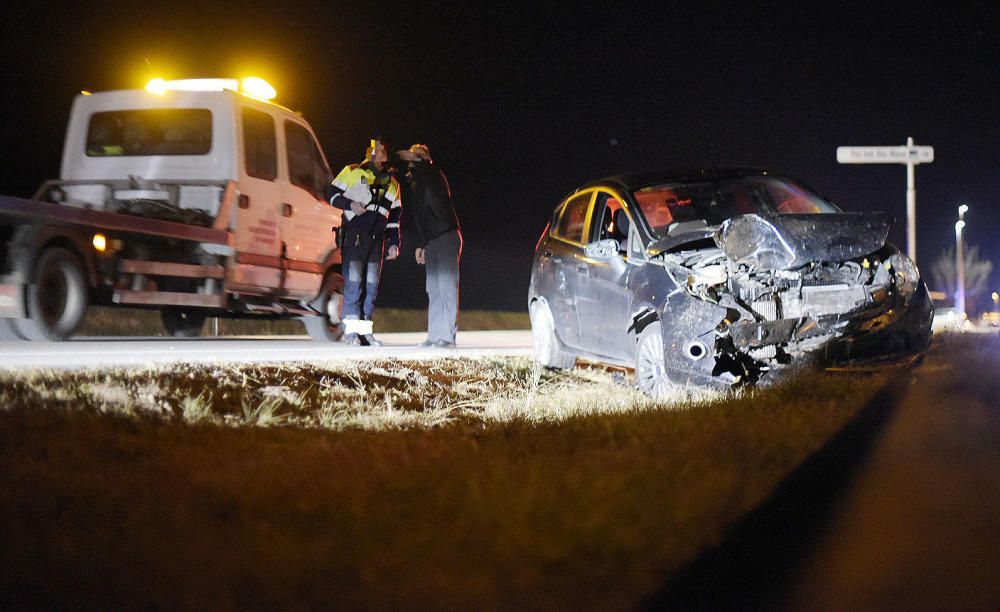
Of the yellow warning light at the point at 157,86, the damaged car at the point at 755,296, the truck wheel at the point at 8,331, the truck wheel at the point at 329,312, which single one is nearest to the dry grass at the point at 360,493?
the damaged car at the point at 755,296

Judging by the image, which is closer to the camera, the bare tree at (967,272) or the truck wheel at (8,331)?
the truck wheel at (8,331)

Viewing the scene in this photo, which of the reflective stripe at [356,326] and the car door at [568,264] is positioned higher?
the car door at [568,264]

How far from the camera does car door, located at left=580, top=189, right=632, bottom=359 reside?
9.30 metres

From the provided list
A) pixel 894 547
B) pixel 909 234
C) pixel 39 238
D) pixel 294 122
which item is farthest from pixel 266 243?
pixel 909 234

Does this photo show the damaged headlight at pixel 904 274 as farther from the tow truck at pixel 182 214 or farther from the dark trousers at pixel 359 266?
the tow truck at pixel 182 214

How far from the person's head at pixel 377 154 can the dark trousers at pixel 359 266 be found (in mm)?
672

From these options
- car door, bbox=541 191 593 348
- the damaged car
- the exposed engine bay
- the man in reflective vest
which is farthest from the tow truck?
the exposed engine bay

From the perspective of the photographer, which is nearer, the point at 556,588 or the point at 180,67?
the point at 556,588

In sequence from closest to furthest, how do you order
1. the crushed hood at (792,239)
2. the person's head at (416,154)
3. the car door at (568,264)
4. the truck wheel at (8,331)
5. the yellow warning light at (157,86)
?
A: the crushed hood at (792,239) < the car door at (568,264) < the truck wheel at (8,331) < the person's head at (416,154) < the yellow warning light at (157,86)

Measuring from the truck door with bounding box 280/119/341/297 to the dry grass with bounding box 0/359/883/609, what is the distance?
4.73m

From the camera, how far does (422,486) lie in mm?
5109

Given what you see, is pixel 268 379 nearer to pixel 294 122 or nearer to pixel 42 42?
pixel 294 122

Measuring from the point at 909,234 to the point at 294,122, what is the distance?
51.2 feet

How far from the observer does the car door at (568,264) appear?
1028 centimetres
